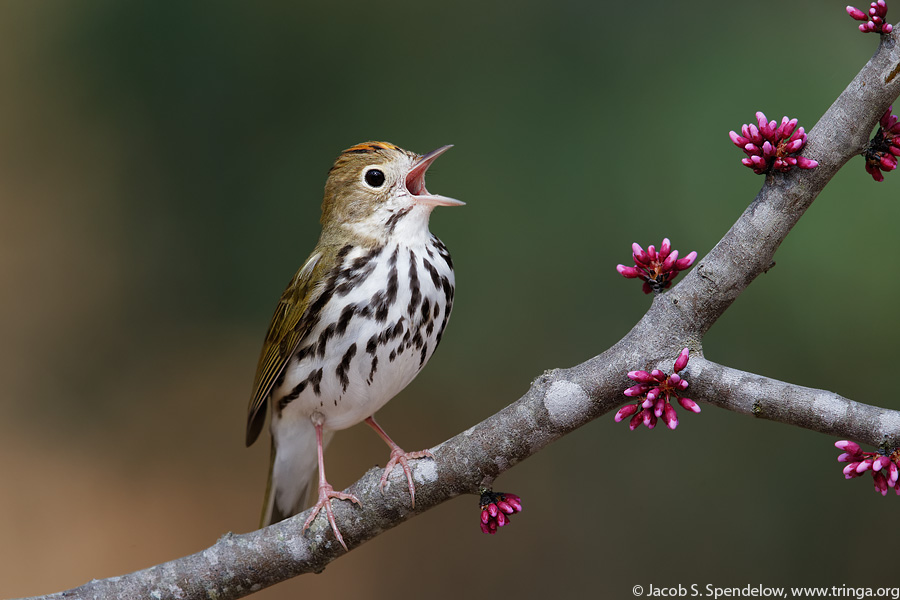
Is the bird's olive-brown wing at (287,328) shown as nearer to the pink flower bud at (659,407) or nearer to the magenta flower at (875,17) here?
the pink flower bud at (659,407)

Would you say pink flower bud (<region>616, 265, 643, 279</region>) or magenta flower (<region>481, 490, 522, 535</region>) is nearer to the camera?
pink flower bud (<region>616, 265, 643, 279</region>)

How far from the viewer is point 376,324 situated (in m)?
3.26

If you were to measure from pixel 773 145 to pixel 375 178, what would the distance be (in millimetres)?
1631

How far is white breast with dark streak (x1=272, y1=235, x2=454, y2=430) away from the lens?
327cm

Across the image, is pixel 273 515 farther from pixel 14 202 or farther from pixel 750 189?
pixel 14 202

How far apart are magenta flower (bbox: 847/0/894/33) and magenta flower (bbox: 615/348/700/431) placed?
0.95 m

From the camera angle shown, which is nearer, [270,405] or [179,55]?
[270,405]

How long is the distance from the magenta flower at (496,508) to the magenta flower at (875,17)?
1.58 m

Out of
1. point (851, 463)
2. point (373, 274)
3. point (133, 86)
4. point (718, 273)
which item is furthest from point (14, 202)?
point (851, 463)

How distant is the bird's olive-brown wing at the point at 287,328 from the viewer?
11.2 ft

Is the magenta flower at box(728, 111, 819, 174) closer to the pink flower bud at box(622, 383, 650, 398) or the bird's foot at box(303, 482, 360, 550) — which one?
the pink flower bud at box(622, 383, 650, 398)

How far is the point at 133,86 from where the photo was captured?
5422mm

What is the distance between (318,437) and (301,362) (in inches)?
17.2

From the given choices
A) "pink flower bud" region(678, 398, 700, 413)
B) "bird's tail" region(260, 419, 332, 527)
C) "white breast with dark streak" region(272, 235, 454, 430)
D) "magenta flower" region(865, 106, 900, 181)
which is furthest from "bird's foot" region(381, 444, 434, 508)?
"magenta flower" region(865, 106, 900, 181)
